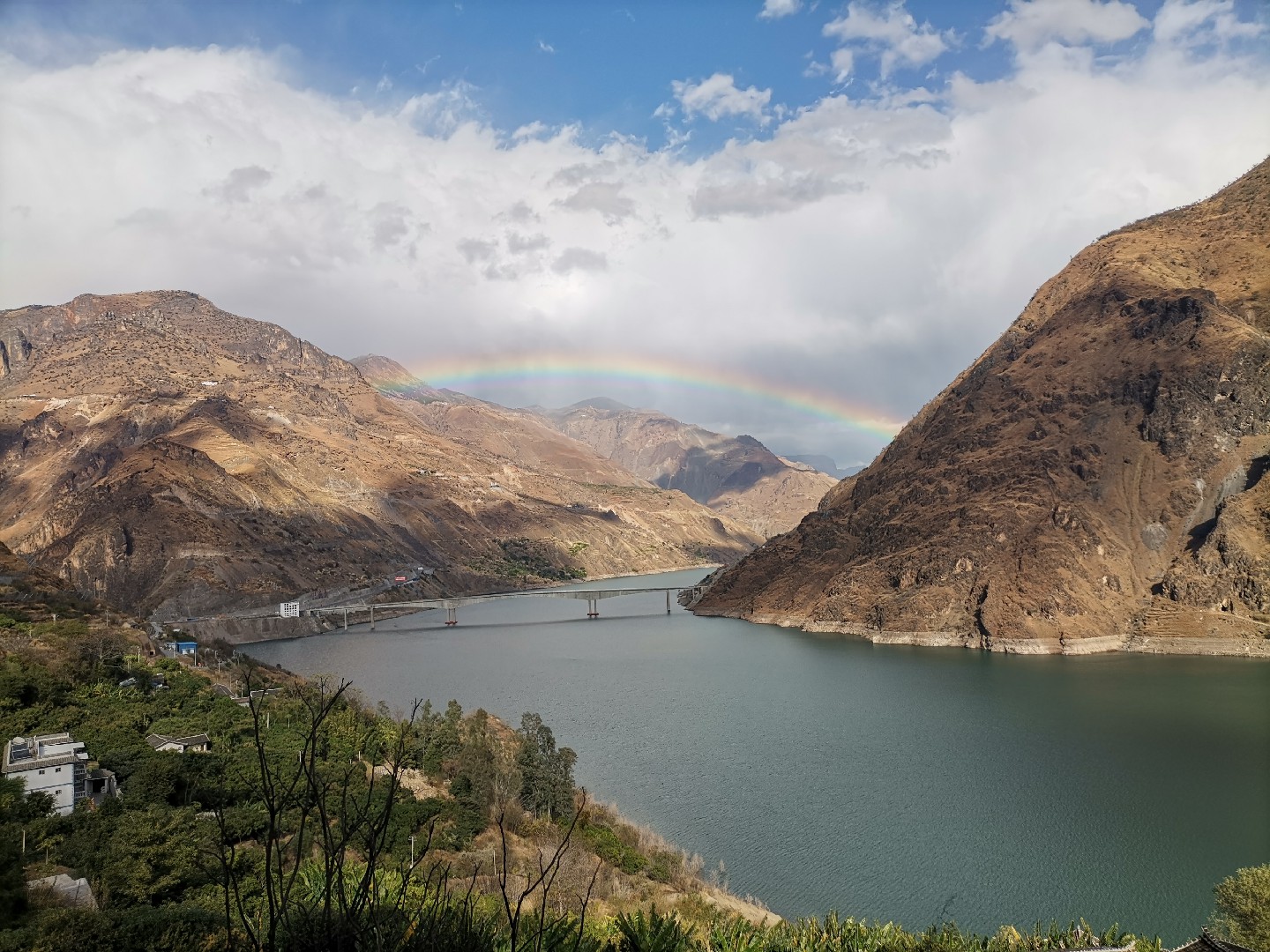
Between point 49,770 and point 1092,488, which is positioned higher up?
point 1092,488

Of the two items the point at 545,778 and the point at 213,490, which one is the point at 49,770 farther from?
the point at 213,490

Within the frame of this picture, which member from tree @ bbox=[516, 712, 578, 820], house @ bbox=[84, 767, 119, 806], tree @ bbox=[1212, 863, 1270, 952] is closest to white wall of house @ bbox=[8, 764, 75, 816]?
house @ bbox=[84, 767, 119, 806]

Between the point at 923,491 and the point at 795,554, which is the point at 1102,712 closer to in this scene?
the point at 923,491

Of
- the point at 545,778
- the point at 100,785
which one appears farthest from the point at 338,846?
the point at 545,778

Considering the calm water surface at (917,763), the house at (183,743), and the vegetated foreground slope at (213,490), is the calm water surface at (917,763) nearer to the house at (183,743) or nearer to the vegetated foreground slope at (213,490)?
the house at (183,743)

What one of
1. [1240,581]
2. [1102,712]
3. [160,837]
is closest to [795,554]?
[1240,581]

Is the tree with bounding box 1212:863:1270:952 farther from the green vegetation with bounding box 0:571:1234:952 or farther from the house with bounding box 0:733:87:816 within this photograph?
the house with bounding box 0:733:87:816
